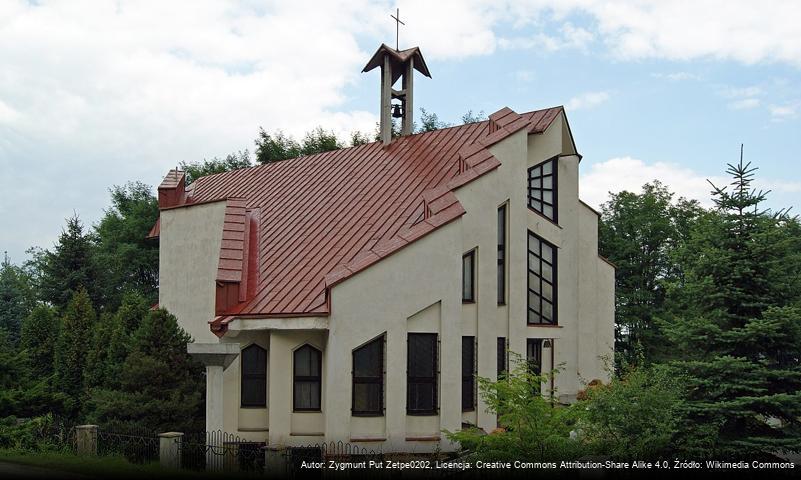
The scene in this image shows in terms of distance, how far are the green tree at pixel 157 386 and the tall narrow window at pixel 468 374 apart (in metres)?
6.15

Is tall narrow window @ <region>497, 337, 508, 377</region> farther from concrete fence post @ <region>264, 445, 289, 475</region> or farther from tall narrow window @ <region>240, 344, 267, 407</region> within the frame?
concrete fence post @ <region>264, 445, 289, 475</region>

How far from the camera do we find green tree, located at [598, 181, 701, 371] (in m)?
43.9

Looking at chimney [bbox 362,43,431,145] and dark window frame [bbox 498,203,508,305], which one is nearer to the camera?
dark window frame [bbox 498,203,508,305]

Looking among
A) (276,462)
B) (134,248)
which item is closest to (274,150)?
(134,248)

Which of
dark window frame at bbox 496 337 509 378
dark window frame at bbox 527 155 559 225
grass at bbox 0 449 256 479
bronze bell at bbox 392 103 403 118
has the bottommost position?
grass at bbox 0 449 256 479

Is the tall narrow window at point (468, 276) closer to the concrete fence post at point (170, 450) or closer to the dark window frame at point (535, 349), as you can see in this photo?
the dark window frame at point (535, 349)

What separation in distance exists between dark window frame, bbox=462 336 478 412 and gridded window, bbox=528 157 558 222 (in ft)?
16.5

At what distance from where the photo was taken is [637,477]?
13102 mm

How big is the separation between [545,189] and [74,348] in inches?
569

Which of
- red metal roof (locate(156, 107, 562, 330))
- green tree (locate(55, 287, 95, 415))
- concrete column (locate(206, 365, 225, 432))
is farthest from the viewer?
green tree (locate(55, 287, 95, 415))

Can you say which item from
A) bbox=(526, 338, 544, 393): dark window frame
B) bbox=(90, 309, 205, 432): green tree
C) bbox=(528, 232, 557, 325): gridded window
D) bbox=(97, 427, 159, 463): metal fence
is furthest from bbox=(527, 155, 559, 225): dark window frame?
bbox=(97, 427, 159, 463): metal fence

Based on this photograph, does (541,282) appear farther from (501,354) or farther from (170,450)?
(170,450)

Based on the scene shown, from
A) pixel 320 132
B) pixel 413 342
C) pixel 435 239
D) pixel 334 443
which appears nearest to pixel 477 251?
pixel 435 239

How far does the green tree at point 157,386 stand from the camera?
60.2 feet
